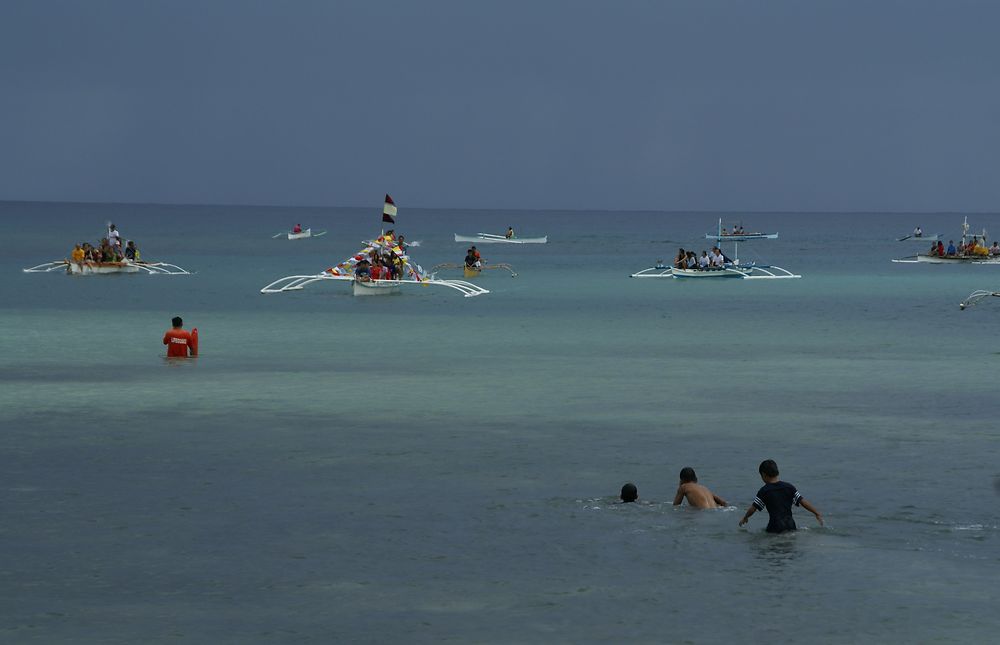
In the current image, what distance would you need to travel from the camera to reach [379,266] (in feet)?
173

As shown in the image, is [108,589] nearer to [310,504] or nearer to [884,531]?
[310,504]

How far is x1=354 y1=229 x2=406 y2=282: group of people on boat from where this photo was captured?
2052 inches

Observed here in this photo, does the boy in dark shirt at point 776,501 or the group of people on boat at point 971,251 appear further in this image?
the group of people on boat at point 971,251

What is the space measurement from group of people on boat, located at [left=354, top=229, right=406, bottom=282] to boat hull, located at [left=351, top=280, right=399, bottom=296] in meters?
0.19

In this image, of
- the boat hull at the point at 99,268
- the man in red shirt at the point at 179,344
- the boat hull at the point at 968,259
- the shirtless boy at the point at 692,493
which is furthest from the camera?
the boat hull at the point at 968,259

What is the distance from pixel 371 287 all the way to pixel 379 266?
81 centimetres

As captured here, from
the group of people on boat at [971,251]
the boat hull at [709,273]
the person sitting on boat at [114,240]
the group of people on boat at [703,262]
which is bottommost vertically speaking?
the boat hull at [709,273]

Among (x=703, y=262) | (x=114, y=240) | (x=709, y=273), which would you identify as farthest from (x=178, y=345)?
(x=703, y=262)

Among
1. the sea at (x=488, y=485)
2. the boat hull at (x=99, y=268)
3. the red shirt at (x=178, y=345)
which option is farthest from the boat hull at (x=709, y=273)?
the red shirt at (x=178, y=345)

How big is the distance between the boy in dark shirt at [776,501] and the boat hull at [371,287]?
37.9 m

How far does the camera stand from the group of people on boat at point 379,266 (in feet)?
171

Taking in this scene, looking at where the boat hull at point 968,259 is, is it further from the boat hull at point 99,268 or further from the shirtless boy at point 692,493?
the shirtless boy at point 692,493

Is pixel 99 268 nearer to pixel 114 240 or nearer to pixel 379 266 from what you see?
pixel 114 240

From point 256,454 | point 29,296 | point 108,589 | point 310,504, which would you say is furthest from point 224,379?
point 29,296
